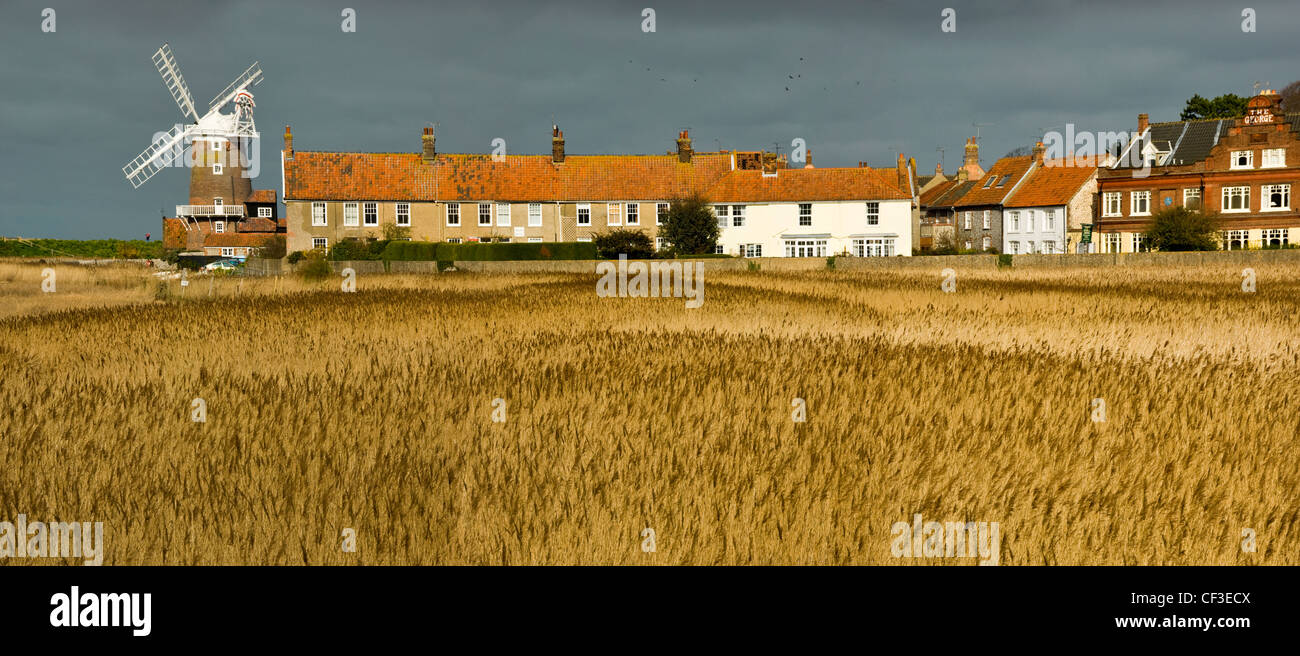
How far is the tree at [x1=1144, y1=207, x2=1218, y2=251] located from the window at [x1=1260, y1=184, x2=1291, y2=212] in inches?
212

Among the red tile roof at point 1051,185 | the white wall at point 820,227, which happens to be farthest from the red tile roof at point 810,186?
the red tile roof at point 1051,185

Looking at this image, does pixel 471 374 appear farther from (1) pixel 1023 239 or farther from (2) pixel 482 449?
(1) pixel 1023 239

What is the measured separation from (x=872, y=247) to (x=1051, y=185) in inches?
542

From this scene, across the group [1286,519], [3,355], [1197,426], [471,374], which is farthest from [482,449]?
[3,355]

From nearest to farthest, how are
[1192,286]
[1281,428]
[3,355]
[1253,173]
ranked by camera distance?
[1281,428]
[3,355]
[1192,286]
[1253,173]

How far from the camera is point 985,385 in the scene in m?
10.2

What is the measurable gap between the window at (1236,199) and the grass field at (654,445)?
5465 cm

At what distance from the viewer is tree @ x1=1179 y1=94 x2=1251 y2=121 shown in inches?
3295

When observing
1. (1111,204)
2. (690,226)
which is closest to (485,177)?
(690,226)

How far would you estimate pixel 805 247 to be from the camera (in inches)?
2694

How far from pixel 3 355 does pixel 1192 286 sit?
30484 mm

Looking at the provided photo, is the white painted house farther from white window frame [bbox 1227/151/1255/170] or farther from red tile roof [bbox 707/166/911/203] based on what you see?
white window frame [bbox 1227/151/1255/170]

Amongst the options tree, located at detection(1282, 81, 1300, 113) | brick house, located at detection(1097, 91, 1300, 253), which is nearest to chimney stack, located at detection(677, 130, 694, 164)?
brick house, located at detection(1097, 91, 1300, 253)

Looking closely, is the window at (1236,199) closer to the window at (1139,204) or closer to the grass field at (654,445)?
the window at (1139,204)
